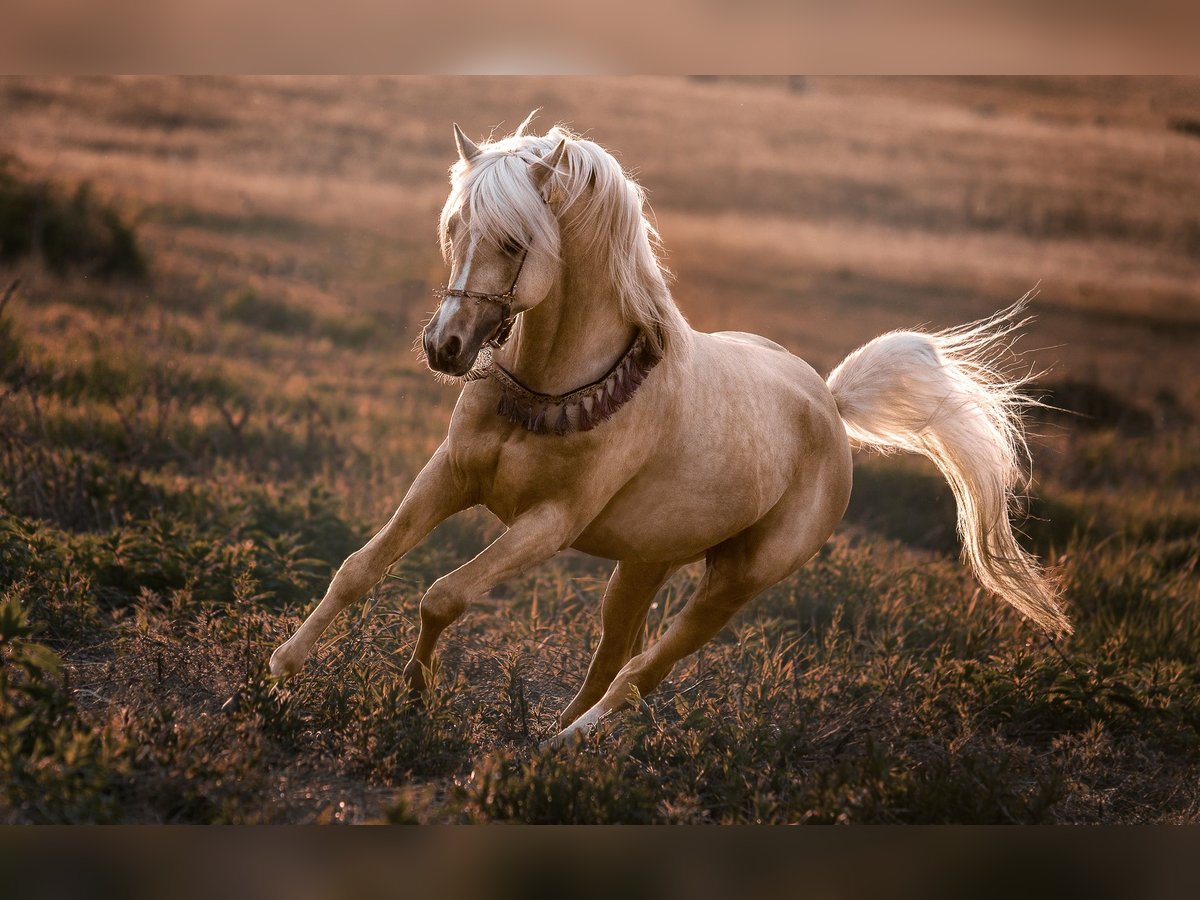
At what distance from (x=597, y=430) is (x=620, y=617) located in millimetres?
1079

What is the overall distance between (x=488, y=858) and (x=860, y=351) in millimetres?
2515

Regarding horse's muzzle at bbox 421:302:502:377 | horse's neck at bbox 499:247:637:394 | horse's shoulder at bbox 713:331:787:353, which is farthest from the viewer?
horse's shoulder at bbox 713:331:787:353

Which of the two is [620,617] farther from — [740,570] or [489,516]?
[489,516]

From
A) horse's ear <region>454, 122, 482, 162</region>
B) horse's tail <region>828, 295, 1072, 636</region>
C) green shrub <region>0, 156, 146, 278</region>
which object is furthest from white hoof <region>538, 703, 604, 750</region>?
green shrub <region>0, 156, 146, 278</region>

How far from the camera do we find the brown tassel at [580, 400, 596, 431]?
12.0ft

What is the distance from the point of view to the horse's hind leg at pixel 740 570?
4.23 meters

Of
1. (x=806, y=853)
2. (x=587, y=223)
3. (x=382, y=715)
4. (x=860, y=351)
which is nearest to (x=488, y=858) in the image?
(x=382, y=715)

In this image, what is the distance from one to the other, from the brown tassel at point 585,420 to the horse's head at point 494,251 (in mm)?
346

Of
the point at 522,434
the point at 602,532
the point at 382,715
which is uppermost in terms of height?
the point at 522,434

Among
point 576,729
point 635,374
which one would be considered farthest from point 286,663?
point 635,374

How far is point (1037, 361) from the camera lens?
26.0ft

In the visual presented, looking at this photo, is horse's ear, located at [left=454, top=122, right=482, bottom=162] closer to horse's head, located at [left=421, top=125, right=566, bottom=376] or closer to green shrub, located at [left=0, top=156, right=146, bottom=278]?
horse's head, located at [left=421, top=125, right=566, bottom=376]

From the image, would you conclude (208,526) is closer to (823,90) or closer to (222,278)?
(222,278)

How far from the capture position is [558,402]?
3666mm
